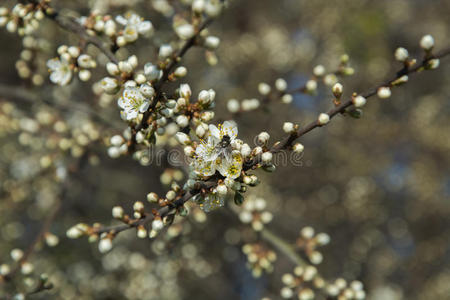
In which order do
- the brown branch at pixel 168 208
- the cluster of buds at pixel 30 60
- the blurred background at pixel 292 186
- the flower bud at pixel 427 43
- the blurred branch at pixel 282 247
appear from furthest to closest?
the blurred background at pixel 292 186 < the cluster of buds at pixel 30 60 < the blurred branch at pixel 282 247 < the flower bud at pixel 427 43 < the brown branch at pixel 168 208

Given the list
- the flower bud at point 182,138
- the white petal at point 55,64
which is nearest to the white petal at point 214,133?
the flower bud at point 182,138

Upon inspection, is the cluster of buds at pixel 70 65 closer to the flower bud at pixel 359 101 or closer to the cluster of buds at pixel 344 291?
the flower bud at pixel 359 101

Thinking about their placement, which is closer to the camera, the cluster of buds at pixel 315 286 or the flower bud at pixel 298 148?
the flower bud at pixel 298 148

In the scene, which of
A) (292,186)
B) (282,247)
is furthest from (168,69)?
(292,186)

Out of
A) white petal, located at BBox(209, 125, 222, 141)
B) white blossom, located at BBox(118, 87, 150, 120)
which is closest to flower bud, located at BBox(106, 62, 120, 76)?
white blossom, located at BBox(118, 87, 150, 120)

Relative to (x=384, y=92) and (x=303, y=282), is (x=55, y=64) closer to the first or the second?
(x=384, y=92)

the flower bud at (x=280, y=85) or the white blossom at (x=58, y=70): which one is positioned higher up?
the flower bud at (x=280, y=85)
